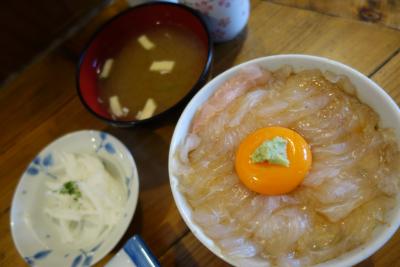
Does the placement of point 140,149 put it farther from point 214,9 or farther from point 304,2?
point 304,2

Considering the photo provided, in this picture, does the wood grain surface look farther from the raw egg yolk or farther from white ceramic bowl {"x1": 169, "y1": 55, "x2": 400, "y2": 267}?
the raw egg yolk

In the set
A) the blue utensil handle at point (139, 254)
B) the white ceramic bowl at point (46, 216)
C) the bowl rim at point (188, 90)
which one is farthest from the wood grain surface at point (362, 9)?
the blue utensil handle at point (139, 254)

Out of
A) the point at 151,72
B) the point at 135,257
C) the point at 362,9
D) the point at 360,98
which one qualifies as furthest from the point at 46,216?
the point at 362,9

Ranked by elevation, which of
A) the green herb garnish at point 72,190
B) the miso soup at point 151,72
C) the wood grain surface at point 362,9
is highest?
the miso soup at point 151,72

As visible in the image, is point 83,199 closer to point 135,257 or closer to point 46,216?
point 46,216

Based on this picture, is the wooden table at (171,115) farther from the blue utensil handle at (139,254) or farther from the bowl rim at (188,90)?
the blue utensil handle at (139,254)

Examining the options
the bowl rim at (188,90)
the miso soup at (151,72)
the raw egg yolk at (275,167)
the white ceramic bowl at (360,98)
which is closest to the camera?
the white ceramic bowl at (360,98)

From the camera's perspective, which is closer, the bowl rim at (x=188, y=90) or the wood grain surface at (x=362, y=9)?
the bowl rim at (x=188, y=90)
